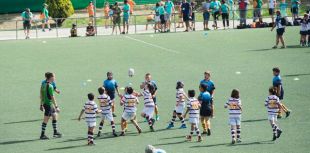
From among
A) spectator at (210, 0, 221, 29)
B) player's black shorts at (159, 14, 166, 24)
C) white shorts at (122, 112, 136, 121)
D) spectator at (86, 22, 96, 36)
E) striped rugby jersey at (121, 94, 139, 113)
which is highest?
spectator at (210, 0, 221, 29)

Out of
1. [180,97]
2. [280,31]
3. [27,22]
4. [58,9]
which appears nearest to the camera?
[180,97]

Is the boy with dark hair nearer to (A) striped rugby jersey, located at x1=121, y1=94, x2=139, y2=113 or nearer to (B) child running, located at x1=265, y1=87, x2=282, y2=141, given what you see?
(A) striped rugby jersey, located at x1=121, y1=94, x2=139, y2=113

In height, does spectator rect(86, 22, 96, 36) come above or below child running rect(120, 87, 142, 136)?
above

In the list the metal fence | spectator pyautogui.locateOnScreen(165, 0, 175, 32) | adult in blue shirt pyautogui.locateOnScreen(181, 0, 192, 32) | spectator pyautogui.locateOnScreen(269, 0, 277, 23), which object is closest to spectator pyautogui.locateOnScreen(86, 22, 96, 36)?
the metal fence

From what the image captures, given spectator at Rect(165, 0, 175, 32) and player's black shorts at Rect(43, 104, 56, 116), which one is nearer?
player's black shorts at Rect(43, 104, 56, 116)

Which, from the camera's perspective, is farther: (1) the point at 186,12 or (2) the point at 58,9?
(2) the point at 58,9

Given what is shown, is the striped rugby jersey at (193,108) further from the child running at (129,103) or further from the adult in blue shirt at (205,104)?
the child running at (129,103)

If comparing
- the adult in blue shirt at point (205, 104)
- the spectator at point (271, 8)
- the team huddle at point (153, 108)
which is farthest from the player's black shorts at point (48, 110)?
the spectator at point (271, 8)

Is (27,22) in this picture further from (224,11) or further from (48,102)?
(48,102)

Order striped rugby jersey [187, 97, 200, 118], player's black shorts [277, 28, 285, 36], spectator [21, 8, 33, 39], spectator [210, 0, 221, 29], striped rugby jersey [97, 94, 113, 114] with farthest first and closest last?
1. spectator [210, 0, 221, 29]
2. spectator [21, 8, 33, 39]
3. player's black shorts [277, 28, 285, 36]
4. striped rugby jersey [97, 94, 113, 114]
5. striped rugby jersey [187, 97, 200, 118]

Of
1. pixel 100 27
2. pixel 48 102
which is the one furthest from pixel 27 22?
pixel 48 102

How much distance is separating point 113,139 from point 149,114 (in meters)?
1.43

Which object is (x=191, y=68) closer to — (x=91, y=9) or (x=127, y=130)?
(x=127, y=130)

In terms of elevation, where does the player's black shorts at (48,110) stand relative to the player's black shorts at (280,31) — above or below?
below
